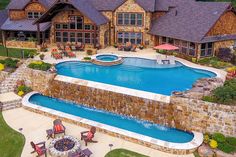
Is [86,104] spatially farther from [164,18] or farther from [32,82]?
[164,18]

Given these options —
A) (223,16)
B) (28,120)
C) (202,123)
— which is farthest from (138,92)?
(223,16)

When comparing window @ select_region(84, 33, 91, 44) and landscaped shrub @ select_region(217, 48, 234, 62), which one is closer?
landscaped shrub @ select_region(217, 48, 234, 62)

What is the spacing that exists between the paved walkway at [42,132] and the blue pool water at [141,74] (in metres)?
6.10

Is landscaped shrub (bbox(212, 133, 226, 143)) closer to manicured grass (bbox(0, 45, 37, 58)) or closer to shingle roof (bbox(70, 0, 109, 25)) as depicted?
shingle roof (bbox(70, 0, 109, 25))

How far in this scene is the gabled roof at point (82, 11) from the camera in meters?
33.3

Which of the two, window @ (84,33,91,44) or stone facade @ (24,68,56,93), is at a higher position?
window @ (84,33,91,44)

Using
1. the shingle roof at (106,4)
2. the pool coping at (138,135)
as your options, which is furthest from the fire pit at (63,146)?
the shingle roof at (106,4)

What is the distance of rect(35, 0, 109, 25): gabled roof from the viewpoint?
3334 centimetres

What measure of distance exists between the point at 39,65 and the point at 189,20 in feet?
61.0

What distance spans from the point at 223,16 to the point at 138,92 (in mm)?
16638

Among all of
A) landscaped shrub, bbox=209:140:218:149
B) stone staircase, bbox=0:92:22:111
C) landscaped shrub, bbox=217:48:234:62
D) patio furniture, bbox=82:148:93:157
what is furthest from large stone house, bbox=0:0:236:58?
patio furniture, bbox=82:148:93:157

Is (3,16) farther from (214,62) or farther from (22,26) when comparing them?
(214,62)

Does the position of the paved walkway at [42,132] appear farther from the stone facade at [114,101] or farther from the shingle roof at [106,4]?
the shingle roof at [106,4]

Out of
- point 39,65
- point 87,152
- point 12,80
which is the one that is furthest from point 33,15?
point 87,152
